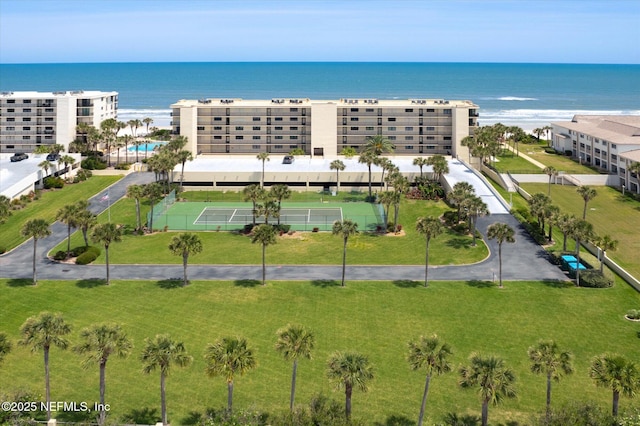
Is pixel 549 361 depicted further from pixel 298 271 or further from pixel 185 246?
pixel 185 246

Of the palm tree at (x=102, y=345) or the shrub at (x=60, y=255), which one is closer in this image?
the palm tree at (x=102, y=345)

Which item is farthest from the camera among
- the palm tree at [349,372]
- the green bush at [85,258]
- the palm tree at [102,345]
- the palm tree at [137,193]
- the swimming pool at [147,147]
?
the swimming pool at [147,147]

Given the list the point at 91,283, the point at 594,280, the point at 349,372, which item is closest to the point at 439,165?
the point at 594,280

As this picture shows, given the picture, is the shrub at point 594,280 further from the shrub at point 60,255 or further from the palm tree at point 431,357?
the shrub at point 60,255

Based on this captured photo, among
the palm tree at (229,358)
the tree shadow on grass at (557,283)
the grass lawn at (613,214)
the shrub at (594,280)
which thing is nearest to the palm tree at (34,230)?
the palm tree at (229,358)

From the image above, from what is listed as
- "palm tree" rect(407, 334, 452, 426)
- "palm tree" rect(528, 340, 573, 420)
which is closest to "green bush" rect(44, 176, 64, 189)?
"palm tree" rect(407, 334, 452, 426)

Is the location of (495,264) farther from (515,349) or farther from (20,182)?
(20,182)

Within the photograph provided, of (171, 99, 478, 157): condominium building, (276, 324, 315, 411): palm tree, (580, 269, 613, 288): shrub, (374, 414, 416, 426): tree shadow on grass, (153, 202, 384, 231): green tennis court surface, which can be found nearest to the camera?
(276, 324, 315, 411): palm tree

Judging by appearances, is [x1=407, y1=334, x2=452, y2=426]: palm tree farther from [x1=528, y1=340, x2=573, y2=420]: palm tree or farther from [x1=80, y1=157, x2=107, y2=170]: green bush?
[x1=80, y1=157, x2=107, y2=170]: green bush
